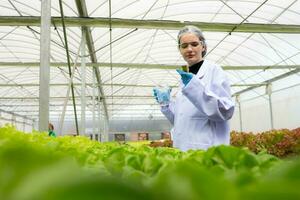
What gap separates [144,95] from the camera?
2684cm

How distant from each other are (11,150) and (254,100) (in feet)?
77.1

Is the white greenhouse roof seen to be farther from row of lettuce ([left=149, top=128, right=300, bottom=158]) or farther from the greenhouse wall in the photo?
row of lettuce ([left=149, top=128, right=300, bottom=158])

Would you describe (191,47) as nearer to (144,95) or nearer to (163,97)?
(163,97)

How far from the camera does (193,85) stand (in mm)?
2645

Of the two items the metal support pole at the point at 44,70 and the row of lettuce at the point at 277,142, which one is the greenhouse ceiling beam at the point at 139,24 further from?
the metal support pole at the point at 44,70

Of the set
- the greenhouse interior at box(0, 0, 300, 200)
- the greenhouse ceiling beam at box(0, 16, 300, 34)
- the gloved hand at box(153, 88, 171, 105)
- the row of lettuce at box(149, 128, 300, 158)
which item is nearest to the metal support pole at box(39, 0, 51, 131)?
the greenhouse interior at box(0, 0, 300, 200)

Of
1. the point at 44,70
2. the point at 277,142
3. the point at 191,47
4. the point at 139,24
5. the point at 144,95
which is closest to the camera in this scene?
the point at 191,47

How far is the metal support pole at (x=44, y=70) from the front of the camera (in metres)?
3.91

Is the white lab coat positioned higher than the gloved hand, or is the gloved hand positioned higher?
the gloved hand

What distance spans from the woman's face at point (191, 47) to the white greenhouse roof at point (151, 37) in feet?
16.7

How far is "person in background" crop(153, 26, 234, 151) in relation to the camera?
8.73 feet

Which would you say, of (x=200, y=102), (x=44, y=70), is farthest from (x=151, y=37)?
(x=200, y=102)

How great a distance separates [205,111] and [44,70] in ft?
6.91

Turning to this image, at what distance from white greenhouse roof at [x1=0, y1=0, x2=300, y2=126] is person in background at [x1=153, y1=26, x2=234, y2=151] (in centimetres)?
508
